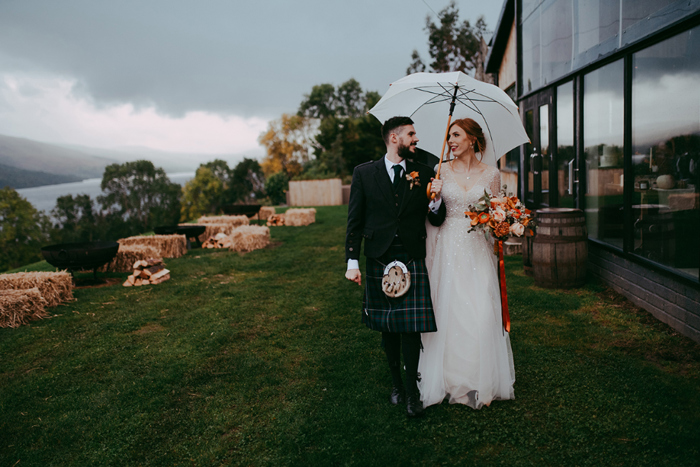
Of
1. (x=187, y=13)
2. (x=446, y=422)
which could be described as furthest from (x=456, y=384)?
(x=187, y=13)

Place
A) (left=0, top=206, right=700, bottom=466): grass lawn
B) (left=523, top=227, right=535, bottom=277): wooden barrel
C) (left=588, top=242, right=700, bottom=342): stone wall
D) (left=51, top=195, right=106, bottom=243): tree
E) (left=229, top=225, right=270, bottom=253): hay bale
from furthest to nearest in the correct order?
(left=51, top=195, right=106, bottom=243): tree < (left=229, top=225, right=270, bottom=253): hay bale < (left=523, top=227, right=535, bottom=277): wooden barrel < (left=588, top=242, right=700, bottom=342): stone wall < (left=0, top=206, right=700, bottom=466): grass lawn

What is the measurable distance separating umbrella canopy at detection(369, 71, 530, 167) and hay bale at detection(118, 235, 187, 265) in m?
8.69

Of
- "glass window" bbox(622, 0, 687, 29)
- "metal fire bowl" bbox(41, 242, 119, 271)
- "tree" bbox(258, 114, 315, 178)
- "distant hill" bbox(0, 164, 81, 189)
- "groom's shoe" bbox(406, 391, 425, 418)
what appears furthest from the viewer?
"distant hill" bbox(0, 164, 81, 189)

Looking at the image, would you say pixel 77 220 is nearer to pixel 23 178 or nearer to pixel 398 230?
pixel 23 178

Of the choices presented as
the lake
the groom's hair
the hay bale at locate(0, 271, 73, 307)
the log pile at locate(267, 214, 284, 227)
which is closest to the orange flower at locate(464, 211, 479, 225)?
the groom's hair

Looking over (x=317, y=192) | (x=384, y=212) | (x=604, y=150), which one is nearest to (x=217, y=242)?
(x=604, y=150)

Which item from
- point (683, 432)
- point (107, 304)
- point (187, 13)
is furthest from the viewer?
point (187, 13)

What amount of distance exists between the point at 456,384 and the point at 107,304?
5654mm

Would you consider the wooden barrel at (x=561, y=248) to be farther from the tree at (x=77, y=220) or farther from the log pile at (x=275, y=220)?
the tree at (x=77, y=220)

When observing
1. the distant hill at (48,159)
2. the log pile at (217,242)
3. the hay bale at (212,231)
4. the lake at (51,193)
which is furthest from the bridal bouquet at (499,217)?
the distant hill at (48,159)

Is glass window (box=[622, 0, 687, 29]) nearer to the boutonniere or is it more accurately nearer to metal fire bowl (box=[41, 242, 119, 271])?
the boutonniere

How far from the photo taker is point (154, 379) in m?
4.21

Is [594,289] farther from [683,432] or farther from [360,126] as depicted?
[360,126]

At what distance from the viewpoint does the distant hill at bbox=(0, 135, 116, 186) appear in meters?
97.1
